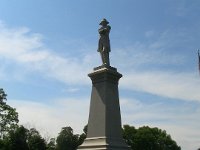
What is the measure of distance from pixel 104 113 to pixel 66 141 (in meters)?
46.2

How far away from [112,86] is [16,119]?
2081cm

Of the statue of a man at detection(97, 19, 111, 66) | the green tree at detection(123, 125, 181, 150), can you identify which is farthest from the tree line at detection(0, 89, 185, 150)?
the statue of a man at detection(97, 19, 111, 66)

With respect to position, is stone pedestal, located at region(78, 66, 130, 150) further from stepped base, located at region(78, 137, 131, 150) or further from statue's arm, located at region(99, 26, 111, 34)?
statue's arm, located at region(99, 26, 111, 34)

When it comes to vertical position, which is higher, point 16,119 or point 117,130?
point 16,119

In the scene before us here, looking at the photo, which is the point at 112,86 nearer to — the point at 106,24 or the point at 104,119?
the point at 104,119

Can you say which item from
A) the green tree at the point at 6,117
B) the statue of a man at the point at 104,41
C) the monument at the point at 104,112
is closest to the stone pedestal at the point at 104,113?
the monument at the point at 104,112

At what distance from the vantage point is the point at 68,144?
61.9 metres

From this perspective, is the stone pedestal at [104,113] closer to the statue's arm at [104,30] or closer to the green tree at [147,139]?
the statue's arm at [104,30]

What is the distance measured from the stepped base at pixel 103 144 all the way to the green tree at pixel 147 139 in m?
43.3

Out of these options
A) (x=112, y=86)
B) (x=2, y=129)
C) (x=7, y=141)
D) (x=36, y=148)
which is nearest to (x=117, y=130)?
(x=112, y=86)

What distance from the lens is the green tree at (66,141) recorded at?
6156 centimetres

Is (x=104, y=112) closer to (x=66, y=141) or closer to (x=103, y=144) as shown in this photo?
(x=103, y=144)

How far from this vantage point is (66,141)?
61969 millimetres

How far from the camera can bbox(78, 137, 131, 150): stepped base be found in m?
16.2
